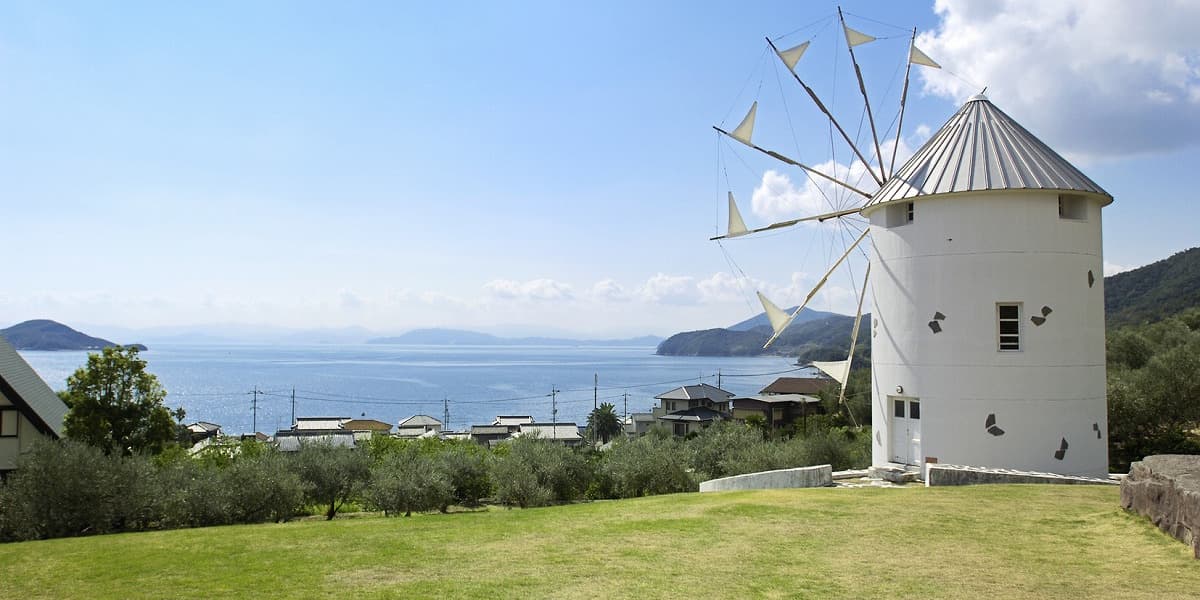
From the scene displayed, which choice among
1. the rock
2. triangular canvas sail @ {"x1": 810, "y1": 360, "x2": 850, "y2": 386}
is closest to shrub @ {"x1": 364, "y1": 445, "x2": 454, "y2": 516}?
triangular canvas sail @ {"x1": 810, "y1": 360, "x2": 850, "y2": 386}

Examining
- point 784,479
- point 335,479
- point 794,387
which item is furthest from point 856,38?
point 794,387

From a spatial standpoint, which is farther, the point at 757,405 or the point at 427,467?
the point at 757,405

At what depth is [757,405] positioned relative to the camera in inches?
3083

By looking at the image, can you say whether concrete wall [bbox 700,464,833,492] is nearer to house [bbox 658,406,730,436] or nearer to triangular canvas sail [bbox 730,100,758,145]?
triangular canvas sail [bbox 730,100,758,145]

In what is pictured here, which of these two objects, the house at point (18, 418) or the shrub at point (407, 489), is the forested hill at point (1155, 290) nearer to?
the shrub at point (407, 489)

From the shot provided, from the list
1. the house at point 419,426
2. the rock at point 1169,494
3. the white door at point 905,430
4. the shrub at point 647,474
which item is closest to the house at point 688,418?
the house at point 419,426

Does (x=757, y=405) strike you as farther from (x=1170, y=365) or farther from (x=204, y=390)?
(x=204, y=390)

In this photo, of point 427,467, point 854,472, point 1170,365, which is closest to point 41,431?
point 427,467

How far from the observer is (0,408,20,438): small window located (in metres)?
22.0

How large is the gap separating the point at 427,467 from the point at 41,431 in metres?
11.8

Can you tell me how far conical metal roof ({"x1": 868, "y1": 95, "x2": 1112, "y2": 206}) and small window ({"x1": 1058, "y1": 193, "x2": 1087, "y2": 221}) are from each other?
0.36 meters

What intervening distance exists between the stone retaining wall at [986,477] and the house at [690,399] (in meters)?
67.4

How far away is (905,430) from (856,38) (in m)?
11.0

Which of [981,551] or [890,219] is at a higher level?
[890,219]
